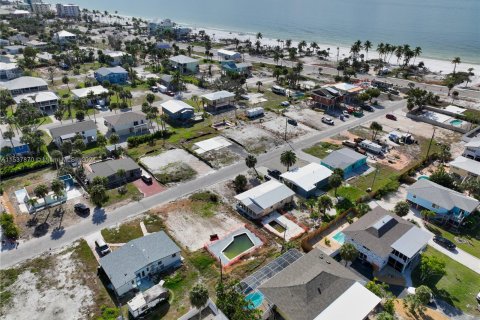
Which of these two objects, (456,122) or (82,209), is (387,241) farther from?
(456,122)

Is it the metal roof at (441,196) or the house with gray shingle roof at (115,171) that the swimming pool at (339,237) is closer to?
the metal roof at (441,196)

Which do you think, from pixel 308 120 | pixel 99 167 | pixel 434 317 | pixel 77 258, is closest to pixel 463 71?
pixel 308 120

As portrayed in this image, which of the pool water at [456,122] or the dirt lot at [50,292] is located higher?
the pool water at [456,122]

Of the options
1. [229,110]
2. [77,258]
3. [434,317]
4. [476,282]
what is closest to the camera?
[434,317]

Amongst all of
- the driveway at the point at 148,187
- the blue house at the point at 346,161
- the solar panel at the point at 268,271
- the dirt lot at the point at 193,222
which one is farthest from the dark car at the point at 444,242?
the driveway at the point at 148,187

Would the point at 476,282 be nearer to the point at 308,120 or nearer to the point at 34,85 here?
the point at 308,120
